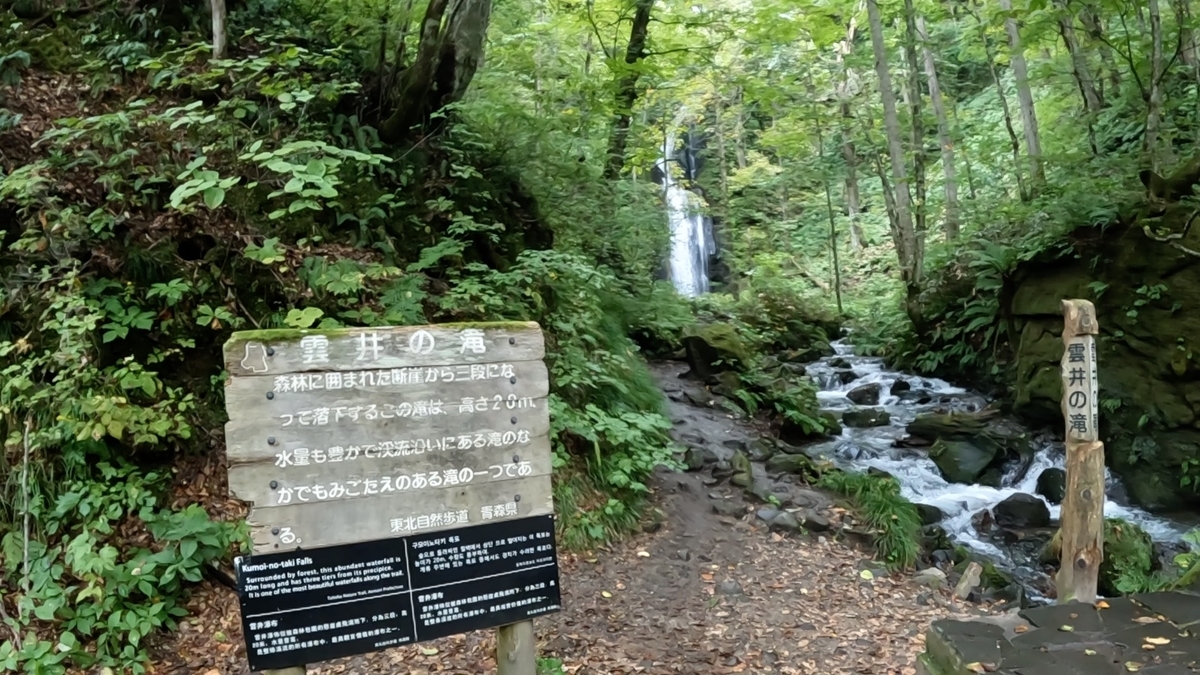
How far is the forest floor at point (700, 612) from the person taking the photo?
410cm

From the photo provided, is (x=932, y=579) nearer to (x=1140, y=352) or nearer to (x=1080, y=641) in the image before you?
(x=1080, y=641)

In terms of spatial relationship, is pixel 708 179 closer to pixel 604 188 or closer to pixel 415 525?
pixel 604 188

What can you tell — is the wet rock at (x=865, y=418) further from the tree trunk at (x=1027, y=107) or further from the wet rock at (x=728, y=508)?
the tree trunk at (x=1027, y=107)

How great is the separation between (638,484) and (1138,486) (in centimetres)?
618

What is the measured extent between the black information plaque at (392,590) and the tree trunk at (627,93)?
26.1ft

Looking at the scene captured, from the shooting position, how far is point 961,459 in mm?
8875

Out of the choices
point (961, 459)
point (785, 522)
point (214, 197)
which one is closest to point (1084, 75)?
point (961, 459)

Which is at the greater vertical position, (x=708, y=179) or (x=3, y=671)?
(x=708, y=179)

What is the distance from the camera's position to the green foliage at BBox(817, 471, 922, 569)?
6434 millimetres

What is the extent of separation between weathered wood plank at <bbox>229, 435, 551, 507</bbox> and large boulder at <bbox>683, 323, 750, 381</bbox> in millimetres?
8038

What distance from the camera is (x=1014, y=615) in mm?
4344

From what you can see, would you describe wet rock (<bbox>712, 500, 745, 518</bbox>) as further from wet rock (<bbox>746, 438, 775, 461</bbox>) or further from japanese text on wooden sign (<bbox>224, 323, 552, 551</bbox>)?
japanese text on wooden sign (<bbox>224, 323, 552, 551</bbox>)

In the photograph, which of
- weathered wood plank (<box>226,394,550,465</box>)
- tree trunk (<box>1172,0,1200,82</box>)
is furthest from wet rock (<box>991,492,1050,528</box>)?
weathered wood plank (<box>226,394,550,465</box>)

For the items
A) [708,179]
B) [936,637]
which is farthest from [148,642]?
[708,179]
